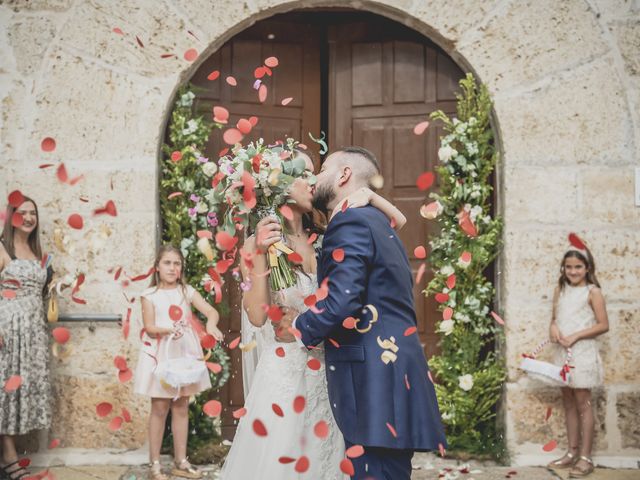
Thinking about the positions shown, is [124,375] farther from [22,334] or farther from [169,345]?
[22,334]

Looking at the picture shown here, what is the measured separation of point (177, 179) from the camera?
497 centimetres

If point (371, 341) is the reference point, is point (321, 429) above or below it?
below

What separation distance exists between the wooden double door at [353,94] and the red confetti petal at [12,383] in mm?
1521

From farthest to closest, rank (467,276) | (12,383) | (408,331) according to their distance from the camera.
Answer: (467,276) < (12,383) < (408,331)

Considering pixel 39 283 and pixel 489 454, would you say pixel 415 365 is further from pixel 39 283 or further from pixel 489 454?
pixel 39 283

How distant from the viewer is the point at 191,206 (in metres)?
5.01

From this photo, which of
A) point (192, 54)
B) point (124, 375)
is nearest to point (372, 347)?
point (124, 375)

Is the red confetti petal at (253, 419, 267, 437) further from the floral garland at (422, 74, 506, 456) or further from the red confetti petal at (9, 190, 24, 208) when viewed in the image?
the floral garland at (422, 74, 506, 456)

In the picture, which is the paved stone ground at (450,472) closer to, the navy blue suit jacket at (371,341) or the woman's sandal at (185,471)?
the woman's sandal at (185,471)

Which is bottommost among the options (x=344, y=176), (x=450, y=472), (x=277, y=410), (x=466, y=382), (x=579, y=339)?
(x=450, y=472)

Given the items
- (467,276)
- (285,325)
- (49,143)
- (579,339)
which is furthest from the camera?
(467,276)

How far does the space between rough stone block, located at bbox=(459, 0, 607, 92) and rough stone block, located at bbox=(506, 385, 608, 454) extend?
2.16 metres

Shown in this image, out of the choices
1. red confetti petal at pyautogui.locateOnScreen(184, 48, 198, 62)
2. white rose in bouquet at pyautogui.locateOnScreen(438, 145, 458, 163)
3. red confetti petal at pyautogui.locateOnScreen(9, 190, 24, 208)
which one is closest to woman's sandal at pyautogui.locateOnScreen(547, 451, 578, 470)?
white rose in bouquet at pyautogui.locateOnScreen(438, 145, 458, 163)

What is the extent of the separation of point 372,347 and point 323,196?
648mm
